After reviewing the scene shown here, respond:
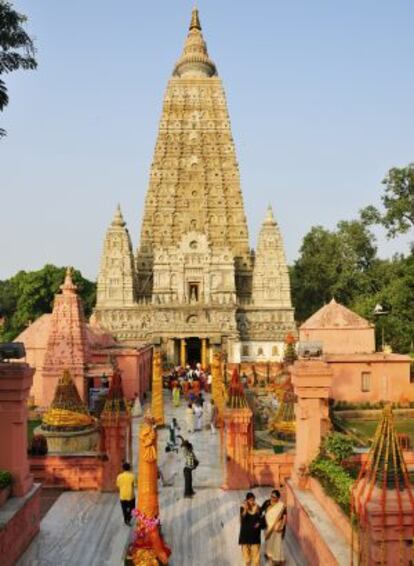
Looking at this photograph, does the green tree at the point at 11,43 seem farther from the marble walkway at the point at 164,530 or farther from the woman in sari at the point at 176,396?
the woman in sari at the point at 176,396

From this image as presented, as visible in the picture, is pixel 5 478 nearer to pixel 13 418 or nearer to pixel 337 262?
pixel 13 418

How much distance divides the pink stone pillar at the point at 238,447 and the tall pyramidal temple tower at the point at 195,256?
29722 mm

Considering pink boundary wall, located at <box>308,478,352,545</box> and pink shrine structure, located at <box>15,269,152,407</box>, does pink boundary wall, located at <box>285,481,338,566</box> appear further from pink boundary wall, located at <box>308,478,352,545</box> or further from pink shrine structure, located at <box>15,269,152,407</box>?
pink shrine structure, located at <box>15,269,152,407</box>

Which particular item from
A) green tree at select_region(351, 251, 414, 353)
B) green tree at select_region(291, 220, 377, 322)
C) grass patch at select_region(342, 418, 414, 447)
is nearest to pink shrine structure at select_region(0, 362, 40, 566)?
grass patch at select_region(342, 418, 414, 447)

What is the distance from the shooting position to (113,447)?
14219 mm

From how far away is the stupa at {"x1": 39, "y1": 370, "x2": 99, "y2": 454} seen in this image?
1666 cm

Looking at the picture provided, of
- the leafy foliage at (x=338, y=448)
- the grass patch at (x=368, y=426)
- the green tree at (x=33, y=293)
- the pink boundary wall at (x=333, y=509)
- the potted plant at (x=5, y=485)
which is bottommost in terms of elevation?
the grass patch at (x=368, y=426)

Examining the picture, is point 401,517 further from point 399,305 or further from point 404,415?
point 399,305

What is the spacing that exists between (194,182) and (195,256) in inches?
321

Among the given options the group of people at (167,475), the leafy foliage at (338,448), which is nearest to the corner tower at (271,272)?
the group of people at (167,475)

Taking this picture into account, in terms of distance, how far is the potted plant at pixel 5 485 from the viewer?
10178mm

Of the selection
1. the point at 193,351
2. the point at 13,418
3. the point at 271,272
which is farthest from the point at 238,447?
the point at 271,272

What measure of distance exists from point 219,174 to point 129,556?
47601 mm

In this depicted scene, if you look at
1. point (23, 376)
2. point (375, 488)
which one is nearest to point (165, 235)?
point (23, 376)
